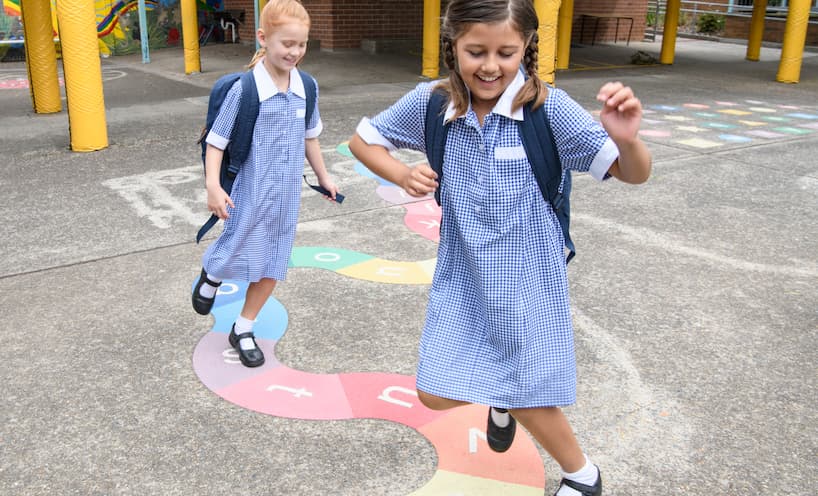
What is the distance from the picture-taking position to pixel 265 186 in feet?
10.2

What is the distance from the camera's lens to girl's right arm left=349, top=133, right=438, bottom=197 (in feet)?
6.52

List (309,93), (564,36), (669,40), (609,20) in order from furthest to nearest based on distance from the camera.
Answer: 1. (609,20)
2. (669,40)
3. (564,36)
4. (309,93)

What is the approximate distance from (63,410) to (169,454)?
1.89 feet

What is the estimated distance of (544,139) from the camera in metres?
2.10

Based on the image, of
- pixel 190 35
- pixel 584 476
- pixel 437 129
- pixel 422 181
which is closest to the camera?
pixel 422 181

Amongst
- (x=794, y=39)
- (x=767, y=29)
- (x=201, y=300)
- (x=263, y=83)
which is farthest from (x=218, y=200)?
(x=767, y=29)

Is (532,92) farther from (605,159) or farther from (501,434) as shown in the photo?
(501,434)

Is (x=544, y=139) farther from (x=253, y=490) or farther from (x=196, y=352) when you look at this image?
(x=196, y=352)

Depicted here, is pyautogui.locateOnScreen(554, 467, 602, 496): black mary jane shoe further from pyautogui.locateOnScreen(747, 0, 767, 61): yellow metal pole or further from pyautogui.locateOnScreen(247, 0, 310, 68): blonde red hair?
pyautogui.locateOnScreen(747, 0, 767, 61): yellow metal pole

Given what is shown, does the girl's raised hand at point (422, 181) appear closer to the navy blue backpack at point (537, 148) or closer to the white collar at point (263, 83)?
the navy blue backpack at point (537, 148)

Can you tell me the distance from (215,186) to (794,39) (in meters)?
13.0

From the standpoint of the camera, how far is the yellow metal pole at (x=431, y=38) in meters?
12.4

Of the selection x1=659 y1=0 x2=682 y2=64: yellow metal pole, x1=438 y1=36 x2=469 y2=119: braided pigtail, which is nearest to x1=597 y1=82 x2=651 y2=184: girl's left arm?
x1=438 y1=36 x2=469 y2=119: braided pigtail

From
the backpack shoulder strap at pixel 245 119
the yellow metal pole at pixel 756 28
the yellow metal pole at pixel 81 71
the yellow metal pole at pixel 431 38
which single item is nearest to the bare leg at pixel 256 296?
the backpack shoulder strap at pixel 245 119
